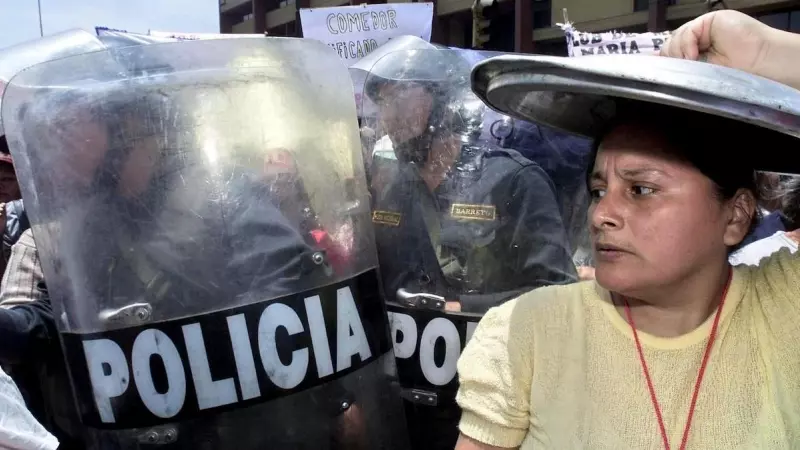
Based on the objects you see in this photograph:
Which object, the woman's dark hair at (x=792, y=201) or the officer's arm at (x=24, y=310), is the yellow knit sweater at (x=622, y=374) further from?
the officer's arm at (x=24, y=310)

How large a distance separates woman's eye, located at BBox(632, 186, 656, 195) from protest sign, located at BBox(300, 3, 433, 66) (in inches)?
147

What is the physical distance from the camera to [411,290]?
2.07 metres

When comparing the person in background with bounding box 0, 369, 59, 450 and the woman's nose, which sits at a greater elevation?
the woman's nose

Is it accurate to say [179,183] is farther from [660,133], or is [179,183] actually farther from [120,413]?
[660,133]

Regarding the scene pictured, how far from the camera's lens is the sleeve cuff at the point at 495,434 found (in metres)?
1.37

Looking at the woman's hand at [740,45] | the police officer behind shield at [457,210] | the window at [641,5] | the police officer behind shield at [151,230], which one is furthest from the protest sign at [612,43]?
the window at [641,5]

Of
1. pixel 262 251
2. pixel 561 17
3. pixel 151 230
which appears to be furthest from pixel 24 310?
pixel 561 17

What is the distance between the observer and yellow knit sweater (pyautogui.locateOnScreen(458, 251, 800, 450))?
121cm

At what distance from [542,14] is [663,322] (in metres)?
11.2

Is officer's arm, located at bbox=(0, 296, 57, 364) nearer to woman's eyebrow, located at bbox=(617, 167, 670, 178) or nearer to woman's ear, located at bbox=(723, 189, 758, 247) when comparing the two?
woman's eyebrow, located at bbox=(617, 167, 670, 178)

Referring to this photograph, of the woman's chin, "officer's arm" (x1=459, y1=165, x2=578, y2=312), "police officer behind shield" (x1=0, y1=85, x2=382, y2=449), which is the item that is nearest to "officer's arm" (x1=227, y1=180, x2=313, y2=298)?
"police officer behind shield" (x1=0, y1=85, x2=382, y2=449)

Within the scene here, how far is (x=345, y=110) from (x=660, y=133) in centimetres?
87

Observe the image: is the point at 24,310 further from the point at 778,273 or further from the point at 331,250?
the point at 778,273

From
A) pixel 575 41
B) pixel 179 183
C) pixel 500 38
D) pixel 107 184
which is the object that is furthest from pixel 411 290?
pixel 500 38
